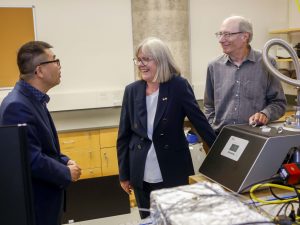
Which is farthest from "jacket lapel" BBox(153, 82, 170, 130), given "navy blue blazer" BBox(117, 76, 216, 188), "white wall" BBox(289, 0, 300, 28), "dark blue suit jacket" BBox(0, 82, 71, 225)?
"white wall" BBox(289, 0, 300, 28)

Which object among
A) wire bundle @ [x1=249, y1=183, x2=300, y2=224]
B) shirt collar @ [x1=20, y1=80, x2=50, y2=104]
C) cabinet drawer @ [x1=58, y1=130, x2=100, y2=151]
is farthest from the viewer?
cabinet drawer @ [x1=58, y1=130, x2=100, y2=151]

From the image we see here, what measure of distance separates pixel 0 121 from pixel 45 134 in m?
0.20

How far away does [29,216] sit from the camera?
0.66 m

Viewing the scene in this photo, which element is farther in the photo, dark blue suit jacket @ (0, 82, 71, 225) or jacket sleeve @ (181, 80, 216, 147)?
jacket sleeve @ (181, 80, 216, 147)

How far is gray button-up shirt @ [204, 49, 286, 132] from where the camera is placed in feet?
6.12

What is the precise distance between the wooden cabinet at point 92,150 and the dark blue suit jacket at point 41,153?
1.63 metres

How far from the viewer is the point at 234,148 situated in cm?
119

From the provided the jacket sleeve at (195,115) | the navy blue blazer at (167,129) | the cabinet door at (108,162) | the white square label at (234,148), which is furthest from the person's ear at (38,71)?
the cabinet door at (108,162)

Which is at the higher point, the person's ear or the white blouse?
the person's ear

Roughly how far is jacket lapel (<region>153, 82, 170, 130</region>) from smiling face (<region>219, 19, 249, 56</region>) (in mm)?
476

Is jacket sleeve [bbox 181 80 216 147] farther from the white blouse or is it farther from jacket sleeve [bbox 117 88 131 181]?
jacket sleeve [bbox 117 88 131 181]

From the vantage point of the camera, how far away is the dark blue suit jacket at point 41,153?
1.42m

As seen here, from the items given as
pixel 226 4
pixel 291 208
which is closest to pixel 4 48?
pixel 226 4

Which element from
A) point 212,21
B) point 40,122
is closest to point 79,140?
point 40,122
